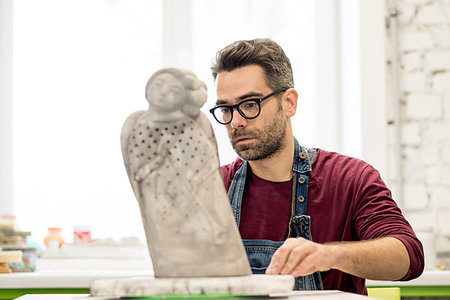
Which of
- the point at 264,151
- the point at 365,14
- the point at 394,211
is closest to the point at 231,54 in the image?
the point at 264,151

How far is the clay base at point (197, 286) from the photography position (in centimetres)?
101

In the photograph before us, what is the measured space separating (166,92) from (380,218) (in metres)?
0.80

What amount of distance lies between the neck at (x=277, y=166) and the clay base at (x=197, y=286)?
86 cm

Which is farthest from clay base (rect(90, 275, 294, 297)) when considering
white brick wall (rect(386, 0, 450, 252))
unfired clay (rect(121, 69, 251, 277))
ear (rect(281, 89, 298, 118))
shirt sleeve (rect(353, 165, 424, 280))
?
white brick wall (rect(386, 0, 450, 252))

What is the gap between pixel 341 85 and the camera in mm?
3225

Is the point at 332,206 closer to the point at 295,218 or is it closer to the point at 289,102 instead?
the point at 295,218

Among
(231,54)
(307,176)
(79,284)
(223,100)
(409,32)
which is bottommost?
(79,284)

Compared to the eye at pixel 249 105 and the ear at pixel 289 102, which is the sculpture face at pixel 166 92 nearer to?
the eye at pixel 249 105

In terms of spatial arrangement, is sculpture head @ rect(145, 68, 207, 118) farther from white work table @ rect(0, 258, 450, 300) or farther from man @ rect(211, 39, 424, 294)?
white work table @ rect(0, 258, 450, 300)

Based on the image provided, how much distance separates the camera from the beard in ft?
6.00

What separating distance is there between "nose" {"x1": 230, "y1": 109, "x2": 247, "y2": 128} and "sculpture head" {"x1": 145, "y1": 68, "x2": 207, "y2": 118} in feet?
2.08

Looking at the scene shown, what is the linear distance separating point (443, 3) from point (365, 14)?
1.24 feet

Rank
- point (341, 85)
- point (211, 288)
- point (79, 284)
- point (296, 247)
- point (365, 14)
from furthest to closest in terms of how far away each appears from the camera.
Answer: point (341, 85)
point (365, 14)
point (79, 284)
point (296, 247)
point (211, 288)

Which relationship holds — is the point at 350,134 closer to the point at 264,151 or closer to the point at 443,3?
the point at 443,3
